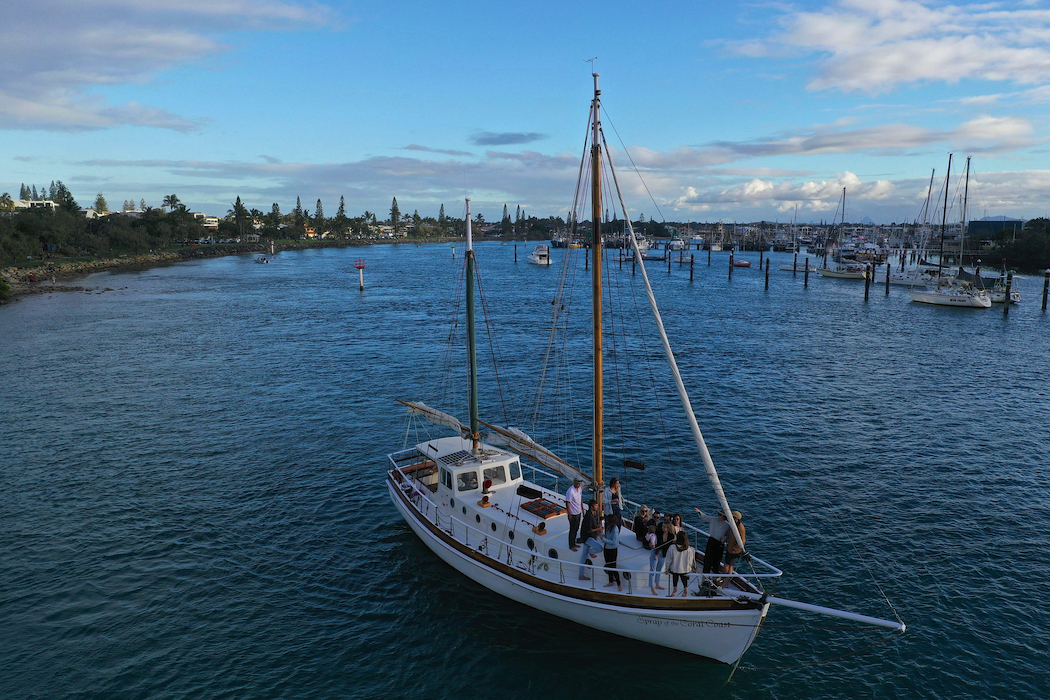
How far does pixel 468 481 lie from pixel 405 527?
20.0ft

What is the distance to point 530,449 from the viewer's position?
77.1ft

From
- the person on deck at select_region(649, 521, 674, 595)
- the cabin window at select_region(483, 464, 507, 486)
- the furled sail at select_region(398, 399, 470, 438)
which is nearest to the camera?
the person on deck at select_region(649, 521, 674, 595)

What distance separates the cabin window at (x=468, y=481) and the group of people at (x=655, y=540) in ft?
15.1

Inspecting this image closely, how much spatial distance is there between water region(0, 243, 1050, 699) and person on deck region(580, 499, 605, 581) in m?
2.72

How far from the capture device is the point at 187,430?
1496 inches

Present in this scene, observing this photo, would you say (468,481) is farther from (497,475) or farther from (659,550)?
(659,550)

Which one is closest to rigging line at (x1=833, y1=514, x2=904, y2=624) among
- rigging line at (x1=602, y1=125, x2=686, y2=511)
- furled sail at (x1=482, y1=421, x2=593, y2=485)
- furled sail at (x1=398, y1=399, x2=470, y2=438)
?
rigging line at (x1=602, y1=125, x2=686, y2=511)

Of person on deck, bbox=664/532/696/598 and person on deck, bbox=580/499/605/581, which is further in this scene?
person on deck, bbox=580/499/605/581

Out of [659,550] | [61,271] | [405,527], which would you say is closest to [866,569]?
[659,550]

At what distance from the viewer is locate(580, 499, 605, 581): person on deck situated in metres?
18.1

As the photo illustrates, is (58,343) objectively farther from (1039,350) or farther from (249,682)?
(1039,350)

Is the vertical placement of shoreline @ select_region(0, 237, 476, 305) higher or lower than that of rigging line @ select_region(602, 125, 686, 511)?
higher

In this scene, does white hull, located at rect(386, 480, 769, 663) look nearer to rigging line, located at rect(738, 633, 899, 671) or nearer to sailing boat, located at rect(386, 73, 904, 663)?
sailing boat, located at rect(386, 73, 904, 663)

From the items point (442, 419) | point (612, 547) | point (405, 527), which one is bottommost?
point (405, 527)
